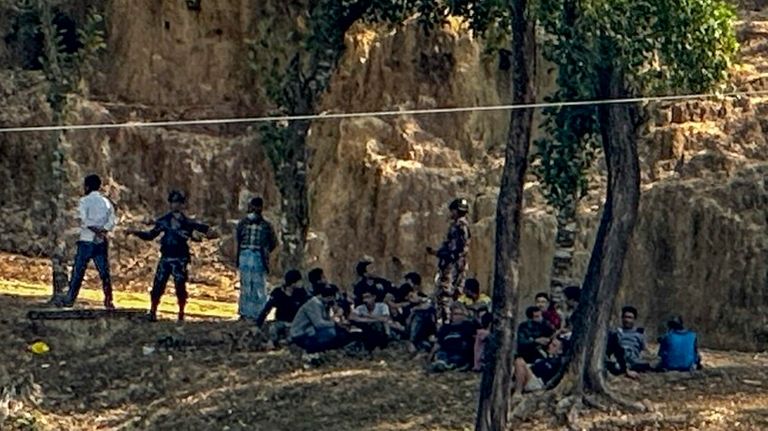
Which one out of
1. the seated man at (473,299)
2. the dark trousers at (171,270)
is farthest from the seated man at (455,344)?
the dark trousers at (171,270)

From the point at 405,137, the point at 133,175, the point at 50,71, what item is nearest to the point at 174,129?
the point at 133,175

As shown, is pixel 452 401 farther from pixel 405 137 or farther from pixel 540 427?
pixel 405 137

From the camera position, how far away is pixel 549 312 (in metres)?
16.1

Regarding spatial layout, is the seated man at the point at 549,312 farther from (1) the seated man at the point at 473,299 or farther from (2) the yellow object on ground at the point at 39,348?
(2) the yellow object on ground at the point at 39,348

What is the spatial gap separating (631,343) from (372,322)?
2599 mm

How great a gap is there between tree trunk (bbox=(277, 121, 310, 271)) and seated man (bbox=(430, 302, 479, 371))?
136 inches

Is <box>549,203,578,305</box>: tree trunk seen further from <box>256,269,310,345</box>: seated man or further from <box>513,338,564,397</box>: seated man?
<box>256,269,310,345</box>: seated man

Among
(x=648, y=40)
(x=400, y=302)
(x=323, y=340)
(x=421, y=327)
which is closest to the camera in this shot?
(x=648, y=40)

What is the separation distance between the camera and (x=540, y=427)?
47.0 feet

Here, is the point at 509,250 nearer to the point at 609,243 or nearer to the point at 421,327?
the point at 609,243

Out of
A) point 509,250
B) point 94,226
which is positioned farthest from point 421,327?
point 94,226

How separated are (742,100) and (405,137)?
18.3 ft

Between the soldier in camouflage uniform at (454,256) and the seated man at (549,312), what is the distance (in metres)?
1.17

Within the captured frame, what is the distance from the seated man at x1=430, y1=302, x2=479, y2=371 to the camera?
15.7 metres
